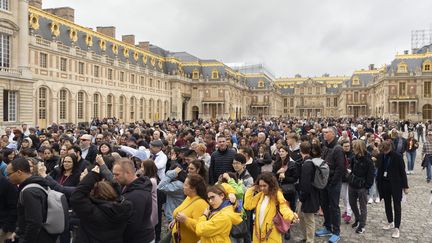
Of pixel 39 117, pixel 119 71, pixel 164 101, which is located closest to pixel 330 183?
pixel 39 117

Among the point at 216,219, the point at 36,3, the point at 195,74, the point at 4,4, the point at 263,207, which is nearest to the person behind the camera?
the point at 216,219

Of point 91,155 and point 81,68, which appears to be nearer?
point 91,155

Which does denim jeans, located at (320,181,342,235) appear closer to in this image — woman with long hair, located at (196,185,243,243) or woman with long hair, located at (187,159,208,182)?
woman with long hair, located at (187,159,208,182)

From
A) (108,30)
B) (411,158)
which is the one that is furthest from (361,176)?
(108,30)

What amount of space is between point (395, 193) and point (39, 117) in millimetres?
29474

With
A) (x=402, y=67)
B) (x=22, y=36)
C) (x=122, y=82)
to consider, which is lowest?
(x=122, y=82)

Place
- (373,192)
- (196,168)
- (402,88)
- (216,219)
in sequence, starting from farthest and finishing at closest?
1. (402,88)
2. (373,192)
3. (196,168)
4. (216,219)

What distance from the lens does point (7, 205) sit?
4.54 m

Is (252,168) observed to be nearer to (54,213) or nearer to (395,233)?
(395,233)

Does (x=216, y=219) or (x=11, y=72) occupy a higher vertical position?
(x=11, y=72)

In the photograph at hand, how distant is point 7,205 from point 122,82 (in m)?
39.1

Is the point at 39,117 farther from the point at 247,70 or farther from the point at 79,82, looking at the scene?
the point at 247,70

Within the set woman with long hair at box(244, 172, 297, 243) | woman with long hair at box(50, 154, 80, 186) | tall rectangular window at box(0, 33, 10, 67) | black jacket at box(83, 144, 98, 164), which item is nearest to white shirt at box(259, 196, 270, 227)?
woman with long hair at box(244, 172, 297, 243)

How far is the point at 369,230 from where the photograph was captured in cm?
744
